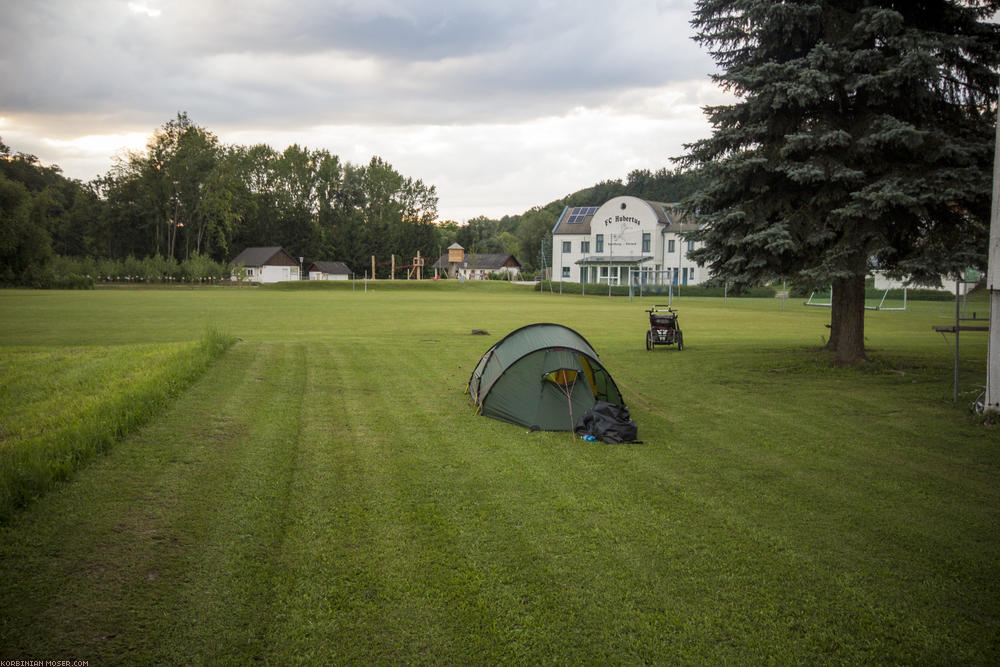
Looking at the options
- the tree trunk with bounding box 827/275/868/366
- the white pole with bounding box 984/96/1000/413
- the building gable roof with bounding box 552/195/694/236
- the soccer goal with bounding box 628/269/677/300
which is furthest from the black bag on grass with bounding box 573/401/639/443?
the building gable roof with bounding box 552/195/694/236

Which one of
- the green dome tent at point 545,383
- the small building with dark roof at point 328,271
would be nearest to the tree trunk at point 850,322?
the green dome tent at point 545,383

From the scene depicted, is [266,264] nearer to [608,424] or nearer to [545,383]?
[545,383]

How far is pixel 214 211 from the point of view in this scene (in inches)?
3541

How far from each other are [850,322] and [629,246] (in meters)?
52.6

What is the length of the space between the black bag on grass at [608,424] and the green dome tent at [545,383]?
0.29 meters

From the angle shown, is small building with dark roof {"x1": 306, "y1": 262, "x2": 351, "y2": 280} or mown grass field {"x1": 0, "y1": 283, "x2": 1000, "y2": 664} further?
small building with dark roof {"x1": 306, "y1": 262, "x2": 351, "y2": 280}

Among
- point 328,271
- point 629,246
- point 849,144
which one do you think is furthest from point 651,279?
point 328,271

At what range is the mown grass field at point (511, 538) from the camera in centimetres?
431

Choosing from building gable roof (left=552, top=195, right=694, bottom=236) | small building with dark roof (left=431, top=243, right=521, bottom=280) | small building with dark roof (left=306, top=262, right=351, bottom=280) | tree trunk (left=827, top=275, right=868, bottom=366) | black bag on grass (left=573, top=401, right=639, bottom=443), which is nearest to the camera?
black bag on grass (left=573, top=401, right=639, bottom=443)

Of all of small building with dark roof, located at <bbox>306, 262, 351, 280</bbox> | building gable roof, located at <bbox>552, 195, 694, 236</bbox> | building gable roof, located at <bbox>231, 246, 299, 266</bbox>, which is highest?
building gable roof, located at <bbox>552, 195, 694, 236</bbox>

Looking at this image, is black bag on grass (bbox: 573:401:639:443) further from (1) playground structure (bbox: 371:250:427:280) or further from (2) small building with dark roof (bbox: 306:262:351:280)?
(2) small building with dark roof (bbox: 306:262:351:280)

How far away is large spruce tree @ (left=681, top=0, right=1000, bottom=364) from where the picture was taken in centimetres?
1253

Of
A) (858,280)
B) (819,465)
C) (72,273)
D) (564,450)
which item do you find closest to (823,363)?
(858,280)

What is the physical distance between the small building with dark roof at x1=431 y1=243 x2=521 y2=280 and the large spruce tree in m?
88.0
